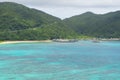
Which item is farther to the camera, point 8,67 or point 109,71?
point 8,67

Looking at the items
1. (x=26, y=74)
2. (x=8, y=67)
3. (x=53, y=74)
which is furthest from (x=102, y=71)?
(x=8, y=67)

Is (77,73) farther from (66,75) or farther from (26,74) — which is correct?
(26,74)

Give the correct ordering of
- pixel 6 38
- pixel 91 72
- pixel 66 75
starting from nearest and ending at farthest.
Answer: pixel 66 75
pixel 91 72
pixel 6 38

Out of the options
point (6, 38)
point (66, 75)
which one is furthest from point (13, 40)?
point (66, 75)

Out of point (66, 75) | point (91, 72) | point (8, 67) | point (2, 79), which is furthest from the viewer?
point (8, 67)

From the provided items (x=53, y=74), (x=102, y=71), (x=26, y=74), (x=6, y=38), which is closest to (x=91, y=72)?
(x=102, y=71)

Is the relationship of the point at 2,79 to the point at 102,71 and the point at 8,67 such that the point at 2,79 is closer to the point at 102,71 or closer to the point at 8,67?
the point at 8,67

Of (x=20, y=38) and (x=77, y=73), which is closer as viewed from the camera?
(x=77, y=73)

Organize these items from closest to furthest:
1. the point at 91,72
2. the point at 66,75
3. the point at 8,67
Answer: the point at 66,75
the point at 91,72
the point at 8,67

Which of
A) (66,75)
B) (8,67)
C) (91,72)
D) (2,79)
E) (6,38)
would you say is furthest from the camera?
(6,38)
